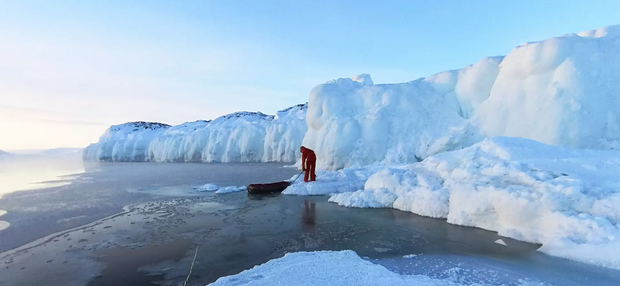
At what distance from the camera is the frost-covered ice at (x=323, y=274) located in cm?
396

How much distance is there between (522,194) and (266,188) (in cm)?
867

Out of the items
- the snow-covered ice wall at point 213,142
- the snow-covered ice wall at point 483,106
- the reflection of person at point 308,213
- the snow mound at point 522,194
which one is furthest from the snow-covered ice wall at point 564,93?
the snow-covered ice wall at point 213,142

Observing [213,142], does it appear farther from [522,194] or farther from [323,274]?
[323,274]

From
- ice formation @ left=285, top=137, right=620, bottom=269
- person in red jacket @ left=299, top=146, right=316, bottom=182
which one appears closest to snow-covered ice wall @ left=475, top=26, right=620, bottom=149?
ice formation @ left=285, top=137, right=620, bottom=269

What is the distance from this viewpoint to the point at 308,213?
29.5 feet

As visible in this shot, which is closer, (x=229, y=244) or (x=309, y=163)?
(x=229, y=244)

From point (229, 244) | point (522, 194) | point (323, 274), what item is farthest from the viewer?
point (522, 194)

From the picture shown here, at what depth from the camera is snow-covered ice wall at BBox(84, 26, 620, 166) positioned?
14547mm

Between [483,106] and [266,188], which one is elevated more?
[483,106]

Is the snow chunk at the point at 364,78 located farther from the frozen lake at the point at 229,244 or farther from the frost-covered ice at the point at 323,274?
the frost-covered ice at the point at 323,274

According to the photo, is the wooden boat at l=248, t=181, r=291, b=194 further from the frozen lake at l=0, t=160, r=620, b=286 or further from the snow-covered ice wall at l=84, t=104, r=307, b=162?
the snow-covered ice wall at l=84, t=104, r=307, b=162

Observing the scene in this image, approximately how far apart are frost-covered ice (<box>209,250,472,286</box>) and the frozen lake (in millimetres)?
443

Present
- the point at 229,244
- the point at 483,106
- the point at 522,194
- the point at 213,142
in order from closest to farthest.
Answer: the point at 229,244
the point at 522,194
the point at 483,106
the point at 213,142

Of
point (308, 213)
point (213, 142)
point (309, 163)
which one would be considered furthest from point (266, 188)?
point (213, 142)
